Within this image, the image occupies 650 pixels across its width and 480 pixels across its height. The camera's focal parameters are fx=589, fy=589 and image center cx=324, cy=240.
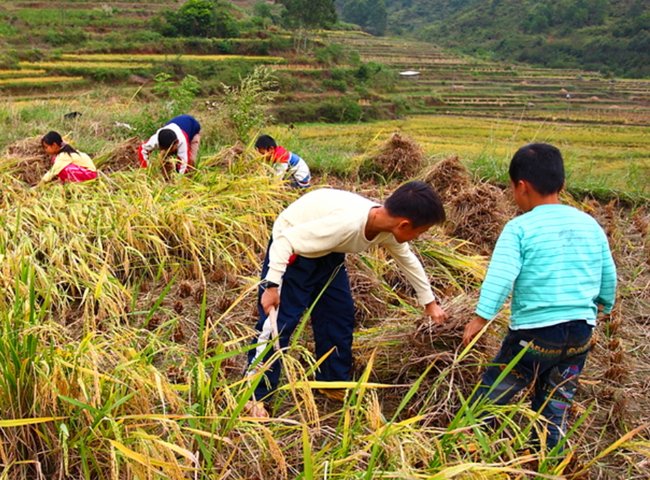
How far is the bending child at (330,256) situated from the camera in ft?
8.01

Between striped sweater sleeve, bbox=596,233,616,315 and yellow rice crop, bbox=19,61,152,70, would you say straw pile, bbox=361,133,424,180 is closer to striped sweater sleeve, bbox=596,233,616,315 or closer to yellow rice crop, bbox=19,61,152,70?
striped sweater sleeve, bbox=596,233,616,315

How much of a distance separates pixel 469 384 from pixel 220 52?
34.7 metres

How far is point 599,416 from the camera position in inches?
115

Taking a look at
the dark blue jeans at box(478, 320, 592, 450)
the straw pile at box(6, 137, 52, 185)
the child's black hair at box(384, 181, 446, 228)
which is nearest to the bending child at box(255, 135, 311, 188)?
the straw pile at box(6, 137, 52, 185)

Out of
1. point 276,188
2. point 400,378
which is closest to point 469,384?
point 400,378

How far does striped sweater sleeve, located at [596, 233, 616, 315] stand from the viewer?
8.07ft

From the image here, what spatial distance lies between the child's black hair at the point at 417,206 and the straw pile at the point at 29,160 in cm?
442

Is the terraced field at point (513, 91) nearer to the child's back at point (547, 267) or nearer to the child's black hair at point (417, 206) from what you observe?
the child's back at point (547, 267)

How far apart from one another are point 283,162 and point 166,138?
105 cm

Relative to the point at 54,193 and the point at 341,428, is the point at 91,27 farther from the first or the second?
the point at 341,428

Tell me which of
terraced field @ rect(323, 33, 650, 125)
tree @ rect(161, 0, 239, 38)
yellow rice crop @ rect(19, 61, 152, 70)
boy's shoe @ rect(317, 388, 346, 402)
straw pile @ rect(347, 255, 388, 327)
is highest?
tree @ rect(161, 0, 239, 38)

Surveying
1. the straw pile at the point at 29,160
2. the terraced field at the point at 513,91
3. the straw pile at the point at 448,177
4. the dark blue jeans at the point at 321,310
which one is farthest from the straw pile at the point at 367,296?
the terraced field at the point at 513,91

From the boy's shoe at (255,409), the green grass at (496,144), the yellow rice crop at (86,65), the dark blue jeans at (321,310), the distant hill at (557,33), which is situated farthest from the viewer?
the distant hill at (557,33)

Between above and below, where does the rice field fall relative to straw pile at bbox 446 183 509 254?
above
